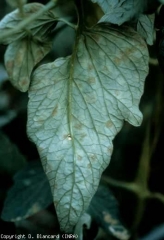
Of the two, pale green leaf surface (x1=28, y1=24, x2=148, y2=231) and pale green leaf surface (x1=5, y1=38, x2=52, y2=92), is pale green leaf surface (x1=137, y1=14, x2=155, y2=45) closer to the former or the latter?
pale green leaf surface (x1=28, y1=24, x2=148, y2=231)

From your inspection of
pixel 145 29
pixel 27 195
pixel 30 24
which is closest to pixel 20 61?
pixel 30 24

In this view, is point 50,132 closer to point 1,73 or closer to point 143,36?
point 143,36

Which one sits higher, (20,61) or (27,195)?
(20,61)

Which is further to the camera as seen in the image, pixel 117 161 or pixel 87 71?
pixel 117 161

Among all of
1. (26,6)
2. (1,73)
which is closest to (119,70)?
(26,6)

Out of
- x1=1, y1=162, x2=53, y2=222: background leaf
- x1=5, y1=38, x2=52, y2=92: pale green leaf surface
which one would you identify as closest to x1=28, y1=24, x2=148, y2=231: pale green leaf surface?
x1=5, y1=38, x2=52, y2=92: pale green leaf surface

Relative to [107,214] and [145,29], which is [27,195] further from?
[145,29]

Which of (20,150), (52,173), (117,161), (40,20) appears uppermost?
(40,20)
